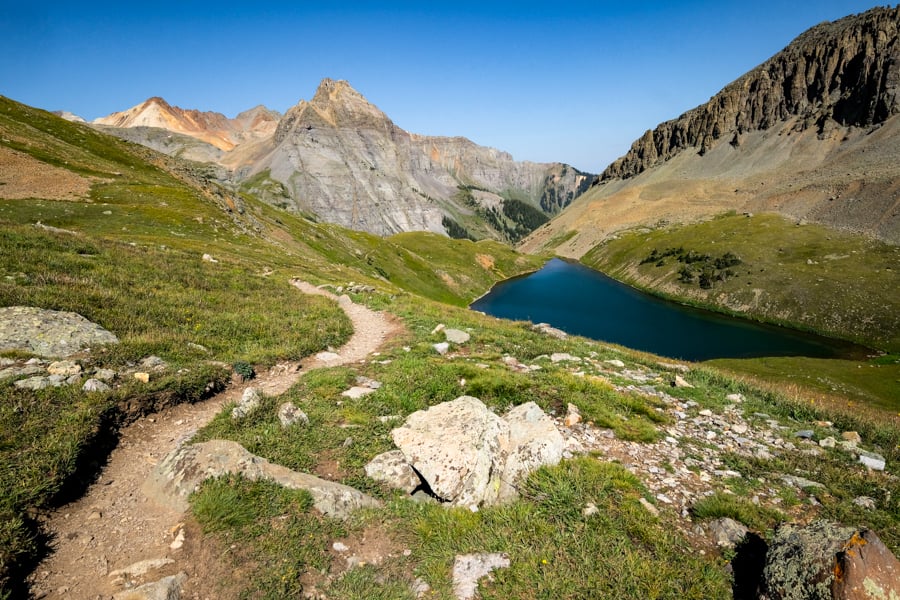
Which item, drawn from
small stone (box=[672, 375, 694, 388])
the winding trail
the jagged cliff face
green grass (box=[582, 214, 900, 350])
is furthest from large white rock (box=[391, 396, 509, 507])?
the jagged cliff face

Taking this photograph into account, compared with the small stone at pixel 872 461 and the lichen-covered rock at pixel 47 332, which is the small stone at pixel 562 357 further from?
the lichen-covered rock at pixel 47 332

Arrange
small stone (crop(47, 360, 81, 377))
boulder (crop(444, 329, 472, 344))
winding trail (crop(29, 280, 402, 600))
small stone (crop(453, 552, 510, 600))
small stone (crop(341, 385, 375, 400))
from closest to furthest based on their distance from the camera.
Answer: winding trail (crop(29, 280, 402, 600)) → small stone (crop(453, 552, 510, 600)) → small stone (crop(47, 360, 81, 377)) → small stone (crop(341, 385, 375, 400)) → boulder (crop(444, 329, 472, 344))

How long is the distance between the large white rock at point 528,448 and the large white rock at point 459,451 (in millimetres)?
201

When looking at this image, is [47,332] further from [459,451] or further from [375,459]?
[459,451]

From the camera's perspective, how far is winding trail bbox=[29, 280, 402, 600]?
5957mm

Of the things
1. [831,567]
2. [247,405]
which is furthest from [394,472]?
[831,567]

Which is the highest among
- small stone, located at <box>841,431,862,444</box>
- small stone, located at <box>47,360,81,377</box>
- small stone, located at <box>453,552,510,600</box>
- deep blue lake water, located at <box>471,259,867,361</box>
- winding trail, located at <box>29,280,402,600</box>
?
small stone, located at <box>841,431,862,444</box>

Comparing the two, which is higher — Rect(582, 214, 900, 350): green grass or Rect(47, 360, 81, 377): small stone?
Rect(582, 214, 900, 350): green grass

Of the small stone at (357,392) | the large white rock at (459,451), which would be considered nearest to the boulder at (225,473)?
the large white rock at (459,451)

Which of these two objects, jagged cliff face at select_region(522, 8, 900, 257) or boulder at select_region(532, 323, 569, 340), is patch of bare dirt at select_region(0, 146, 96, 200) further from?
jagged cliff face at select_region(522, 8, 900, 257)

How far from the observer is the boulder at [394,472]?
9078 millimetres

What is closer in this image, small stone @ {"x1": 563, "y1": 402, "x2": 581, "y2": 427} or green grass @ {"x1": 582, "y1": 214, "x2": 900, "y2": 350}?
small stone @ {"x1": 563, "y1": 402, "x2": 581, "y2": 427}

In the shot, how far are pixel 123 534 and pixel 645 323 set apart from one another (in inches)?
4110

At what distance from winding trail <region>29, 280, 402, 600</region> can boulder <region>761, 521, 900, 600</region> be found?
8947mm
